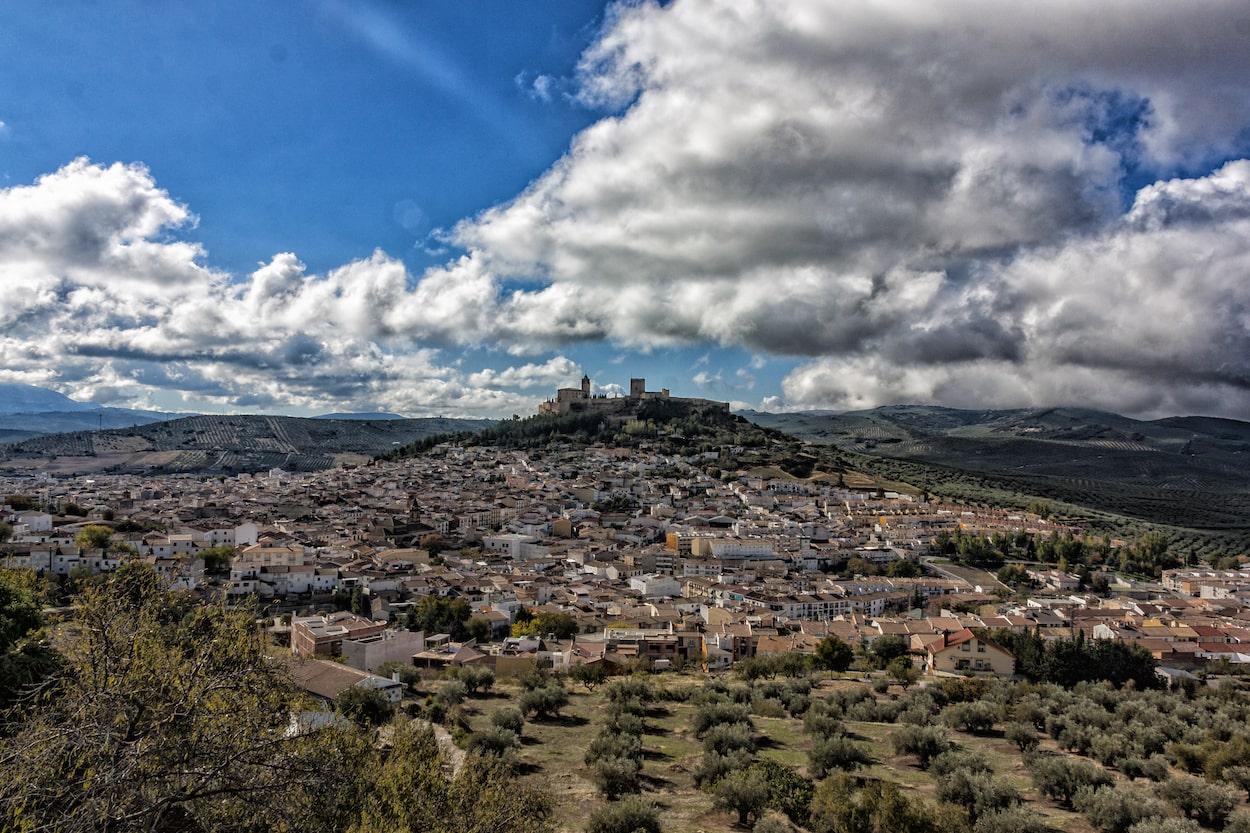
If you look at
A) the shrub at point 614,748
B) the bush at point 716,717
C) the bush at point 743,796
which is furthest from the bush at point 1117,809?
the shrub at point 614,748

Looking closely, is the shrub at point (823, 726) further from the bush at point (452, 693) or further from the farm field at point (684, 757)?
the bush at point (452, 693)

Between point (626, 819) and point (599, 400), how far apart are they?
408ft

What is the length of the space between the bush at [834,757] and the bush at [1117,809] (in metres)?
4.37

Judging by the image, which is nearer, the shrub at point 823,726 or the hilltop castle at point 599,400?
the shrub at point 823,726

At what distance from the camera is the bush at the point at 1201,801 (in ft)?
45.2

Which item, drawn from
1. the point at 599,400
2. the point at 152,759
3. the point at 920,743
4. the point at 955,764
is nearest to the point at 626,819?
the point at 955,764

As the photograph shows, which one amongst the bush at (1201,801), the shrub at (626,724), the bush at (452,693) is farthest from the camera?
the bush at (452,693)

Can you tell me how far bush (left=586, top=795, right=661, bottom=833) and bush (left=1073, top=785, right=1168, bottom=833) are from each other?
25.2ft

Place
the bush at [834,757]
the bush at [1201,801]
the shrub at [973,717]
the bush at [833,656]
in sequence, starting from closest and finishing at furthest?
the bush at [1201,801] → the bush at [834,757] → the shrub at [973,717] → the bush at [833,656]

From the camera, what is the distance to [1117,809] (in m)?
13.2

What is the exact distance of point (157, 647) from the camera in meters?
9.10

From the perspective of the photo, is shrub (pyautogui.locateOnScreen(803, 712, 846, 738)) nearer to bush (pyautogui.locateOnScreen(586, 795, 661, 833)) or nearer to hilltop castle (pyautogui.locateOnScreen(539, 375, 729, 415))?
bush (pyautogui.locateOnScreen(586, 795, 661, 833))

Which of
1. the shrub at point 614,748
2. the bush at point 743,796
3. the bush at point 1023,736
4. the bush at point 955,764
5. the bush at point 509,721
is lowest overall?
the bush at point 1023,736

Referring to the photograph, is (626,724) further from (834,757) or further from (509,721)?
(834,757)
